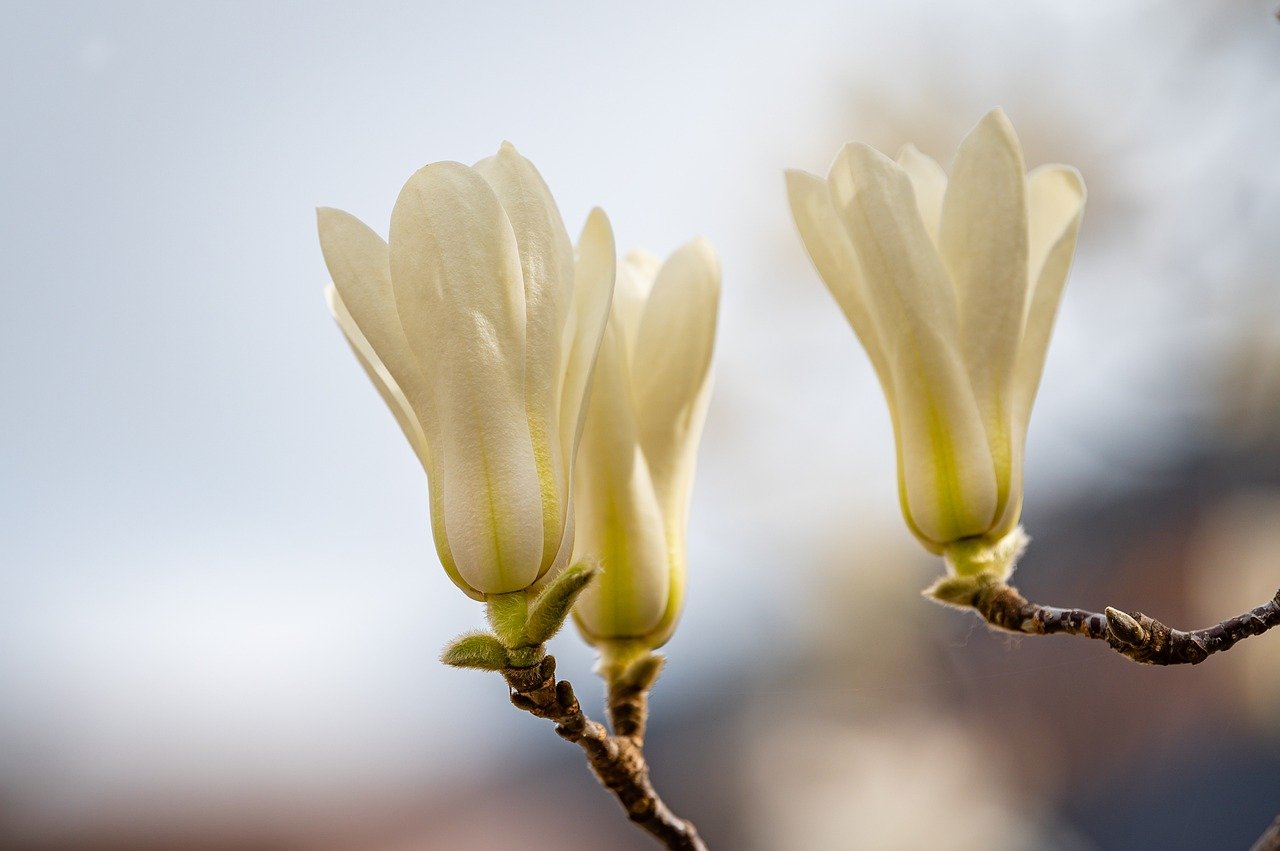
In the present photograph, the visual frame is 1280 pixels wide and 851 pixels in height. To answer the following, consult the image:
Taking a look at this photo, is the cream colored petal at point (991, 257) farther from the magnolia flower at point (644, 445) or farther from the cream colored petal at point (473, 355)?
the cream colored petal at point (473, 355)

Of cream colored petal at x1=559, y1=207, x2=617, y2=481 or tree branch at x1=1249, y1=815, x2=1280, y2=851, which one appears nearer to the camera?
tree branch at x1=1249, y1=815, x2=1280, y2=851

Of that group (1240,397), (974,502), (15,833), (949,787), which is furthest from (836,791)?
(974,502)

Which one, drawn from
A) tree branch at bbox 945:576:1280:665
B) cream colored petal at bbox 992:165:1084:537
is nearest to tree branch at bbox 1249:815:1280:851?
tree branch at bbox 945:576:1280:665

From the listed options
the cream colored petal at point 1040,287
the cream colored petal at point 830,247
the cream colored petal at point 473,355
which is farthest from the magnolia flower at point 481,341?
the cream colored petal at point 1040,287

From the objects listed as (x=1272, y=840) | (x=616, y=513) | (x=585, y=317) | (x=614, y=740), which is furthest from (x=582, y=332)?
(x=1272, y=840)

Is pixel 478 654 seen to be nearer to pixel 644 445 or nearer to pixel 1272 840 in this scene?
pixel 644 445

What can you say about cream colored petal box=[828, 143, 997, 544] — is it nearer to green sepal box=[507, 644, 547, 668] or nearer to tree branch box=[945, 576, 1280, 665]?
tree branch box=[945, 576, 1280, 665]
